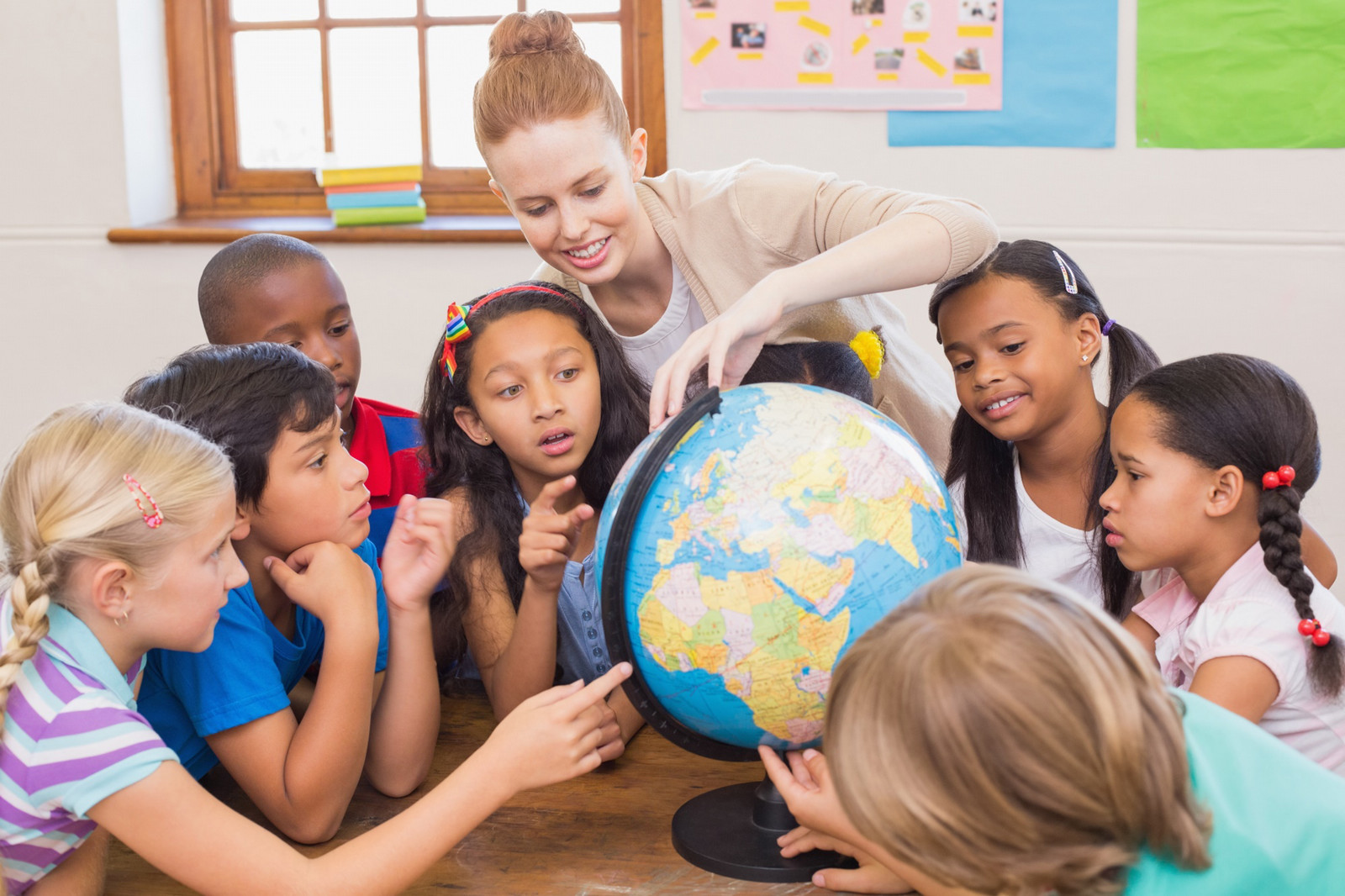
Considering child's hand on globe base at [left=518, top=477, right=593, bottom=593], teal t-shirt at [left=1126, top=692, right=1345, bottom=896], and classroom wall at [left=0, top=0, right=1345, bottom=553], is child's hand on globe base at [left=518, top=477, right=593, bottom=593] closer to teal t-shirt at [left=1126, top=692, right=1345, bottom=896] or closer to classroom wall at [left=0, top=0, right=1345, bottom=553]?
teal t-shirt at [left=1126, top=692, right=1345, bottom=896]

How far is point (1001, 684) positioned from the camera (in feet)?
3.32

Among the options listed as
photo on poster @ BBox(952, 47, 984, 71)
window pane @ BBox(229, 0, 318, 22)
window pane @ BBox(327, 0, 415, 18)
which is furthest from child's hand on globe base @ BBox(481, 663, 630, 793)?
window pane @ BBox(229, 0, 318, 22)

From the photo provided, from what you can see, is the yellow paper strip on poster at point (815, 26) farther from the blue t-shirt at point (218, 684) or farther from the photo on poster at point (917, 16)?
the blue t-shirt at point (218, 684)

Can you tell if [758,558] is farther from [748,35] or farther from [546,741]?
[748,35]

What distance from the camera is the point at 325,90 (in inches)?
169

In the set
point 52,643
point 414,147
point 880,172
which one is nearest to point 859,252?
point 52,643

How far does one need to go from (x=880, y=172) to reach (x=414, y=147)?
5.71 feet

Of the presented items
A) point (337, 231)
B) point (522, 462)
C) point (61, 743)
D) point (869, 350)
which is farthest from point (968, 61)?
point (61, 743)

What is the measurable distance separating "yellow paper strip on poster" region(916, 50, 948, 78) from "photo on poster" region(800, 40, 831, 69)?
0.95 ft

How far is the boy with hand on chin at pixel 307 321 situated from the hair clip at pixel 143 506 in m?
0.89

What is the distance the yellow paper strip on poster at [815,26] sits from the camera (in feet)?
12.3

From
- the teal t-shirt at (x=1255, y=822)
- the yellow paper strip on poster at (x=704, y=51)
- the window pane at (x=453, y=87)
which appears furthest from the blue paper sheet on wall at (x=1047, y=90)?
the teal t-shirt at (x=1255, y=822)

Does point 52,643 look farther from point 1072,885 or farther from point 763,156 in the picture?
point 763,156

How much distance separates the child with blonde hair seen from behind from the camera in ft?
3.30
